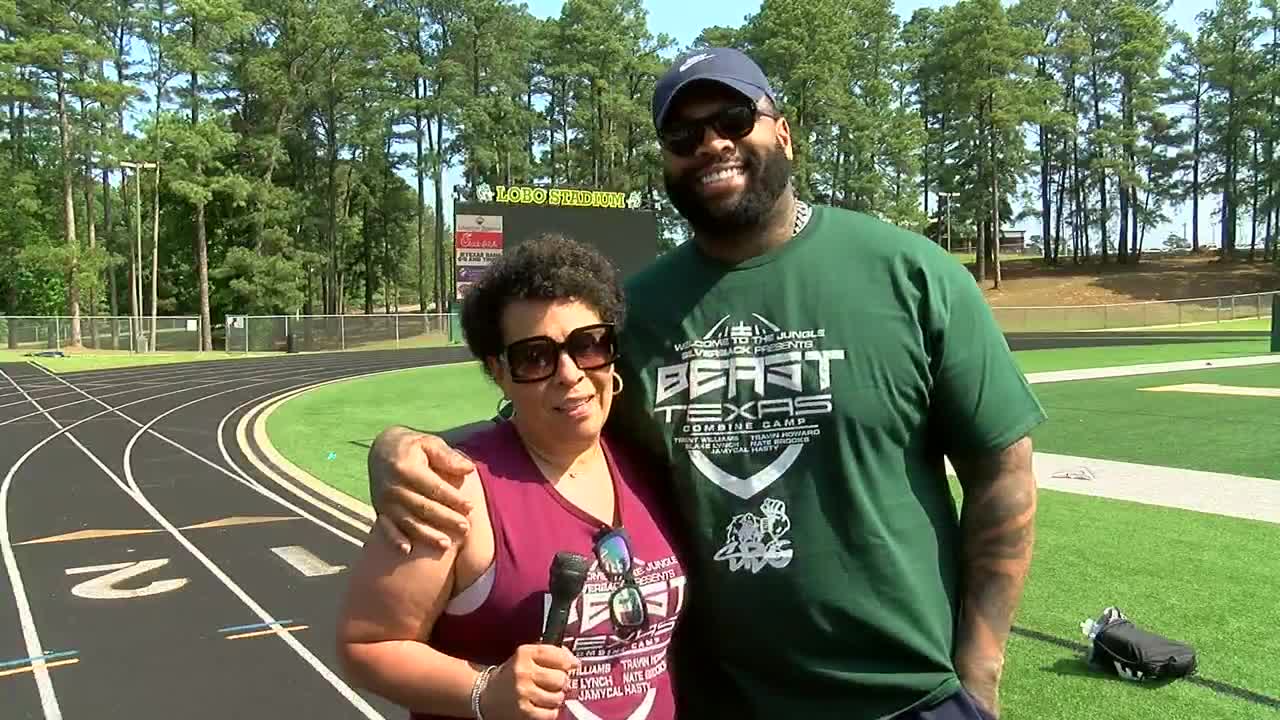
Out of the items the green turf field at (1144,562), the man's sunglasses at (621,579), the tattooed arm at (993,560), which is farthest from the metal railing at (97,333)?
the tattooed arm at (993,560)

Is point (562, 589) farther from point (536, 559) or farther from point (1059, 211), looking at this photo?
point (1059, 211)

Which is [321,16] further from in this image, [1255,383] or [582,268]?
[582,268]

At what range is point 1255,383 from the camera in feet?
54.9

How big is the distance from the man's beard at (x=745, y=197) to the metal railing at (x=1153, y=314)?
148 feet

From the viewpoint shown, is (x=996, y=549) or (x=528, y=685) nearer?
(x=528, y=685)

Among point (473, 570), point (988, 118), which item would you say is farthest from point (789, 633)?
point (988, 118)

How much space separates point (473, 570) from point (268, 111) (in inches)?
2201

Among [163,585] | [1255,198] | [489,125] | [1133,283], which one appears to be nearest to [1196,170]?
[1255,198]

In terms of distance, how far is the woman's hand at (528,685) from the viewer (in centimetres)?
157

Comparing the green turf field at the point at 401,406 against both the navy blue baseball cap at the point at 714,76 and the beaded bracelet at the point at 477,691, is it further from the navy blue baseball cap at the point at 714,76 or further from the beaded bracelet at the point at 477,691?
the beaded bracelet at the point at 477,691

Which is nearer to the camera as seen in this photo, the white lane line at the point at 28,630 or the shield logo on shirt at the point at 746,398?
the shield logo on shirt at the point at 746,398

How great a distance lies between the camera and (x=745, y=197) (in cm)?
190

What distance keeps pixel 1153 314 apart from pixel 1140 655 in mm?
45198

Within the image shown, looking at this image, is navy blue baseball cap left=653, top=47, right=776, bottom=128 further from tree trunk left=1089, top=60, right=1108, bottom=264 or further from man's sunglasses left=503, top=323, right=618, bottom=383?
tree trunk left=1089, top=60, right=1108, bottom=264
